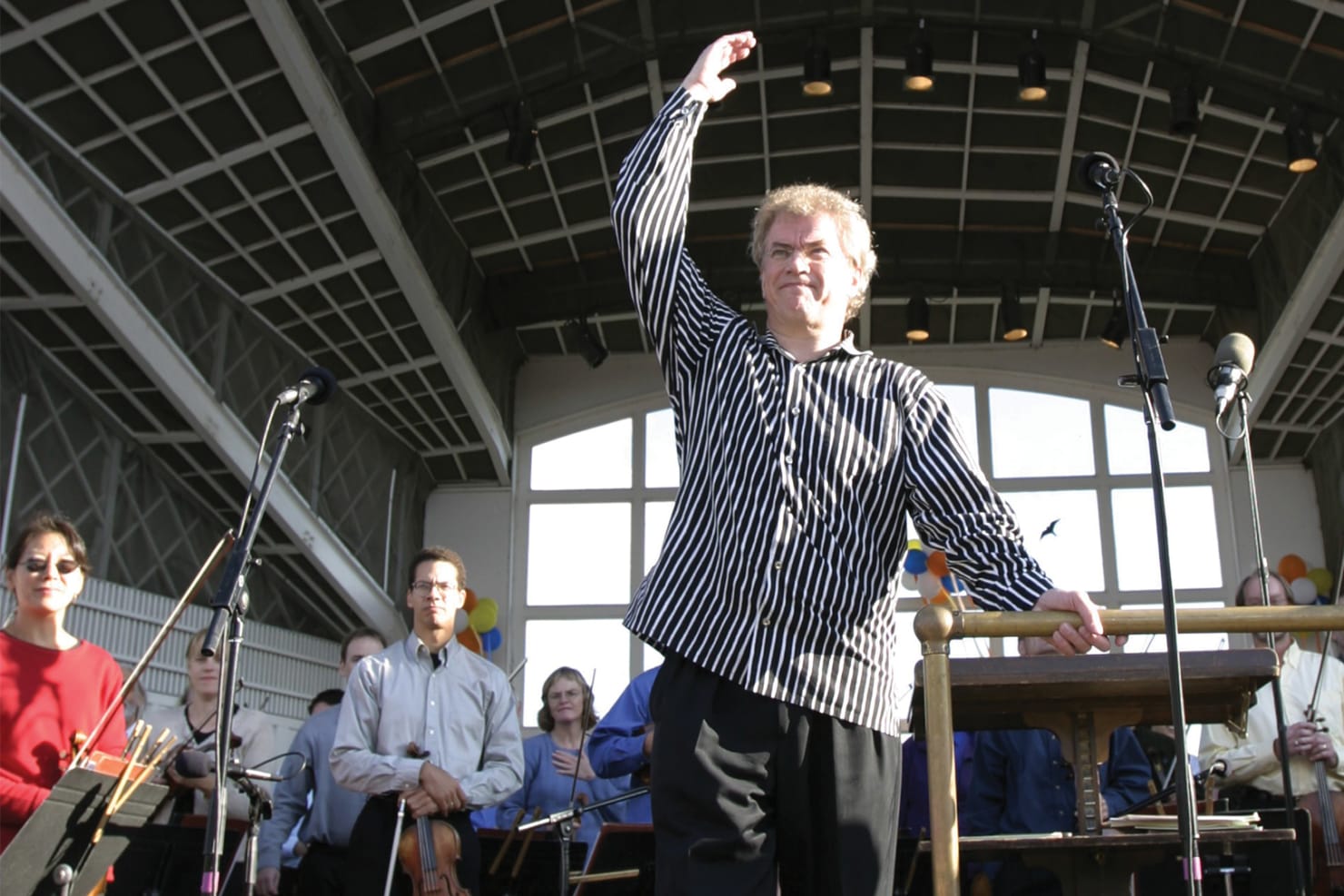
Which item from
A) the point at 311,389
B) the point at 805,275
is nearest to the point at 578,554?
the point at 311,389

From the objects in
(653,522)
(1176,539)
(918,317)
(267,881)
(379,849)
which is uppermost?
(918,317)

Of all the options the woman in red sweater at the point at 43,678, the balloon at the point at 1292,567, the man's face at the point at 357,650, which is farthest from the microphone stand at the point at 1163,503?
the balloon at the point at 1292,567

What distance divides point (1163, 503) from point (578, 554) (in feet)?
42.4

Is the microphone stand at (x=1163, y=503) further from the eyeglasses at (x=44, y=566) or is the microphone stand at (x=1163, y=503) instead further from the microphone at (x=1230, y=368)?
the eyeglasses at (x=44, y=566)

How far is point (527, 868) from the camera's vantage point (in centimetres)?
519

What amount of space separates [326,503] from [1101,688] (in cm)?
1067

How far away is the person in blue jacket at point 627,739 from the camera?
4758 mm

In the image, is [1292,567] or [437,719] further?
[1292,567]

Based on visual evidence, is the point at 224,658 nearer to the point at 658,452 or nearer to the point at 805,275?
the point at 805,275

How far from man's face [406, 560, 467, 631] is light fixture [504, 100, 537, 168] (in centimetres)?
636

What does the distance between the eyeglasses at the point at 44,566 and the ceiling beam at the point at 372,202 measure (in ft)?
18.3

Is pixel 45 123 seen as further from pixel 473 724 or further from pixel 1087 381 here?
pixel 1087 381

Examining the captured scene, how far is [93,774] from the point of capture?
3.38 m

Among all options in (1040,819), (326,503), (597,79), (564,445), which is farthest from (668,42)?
(1040,819)
